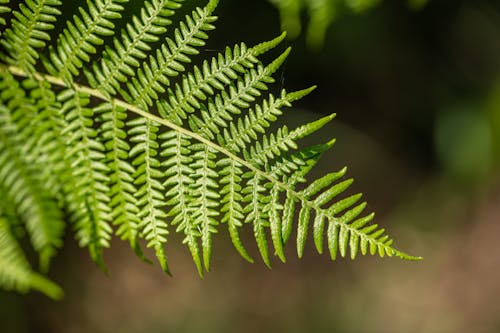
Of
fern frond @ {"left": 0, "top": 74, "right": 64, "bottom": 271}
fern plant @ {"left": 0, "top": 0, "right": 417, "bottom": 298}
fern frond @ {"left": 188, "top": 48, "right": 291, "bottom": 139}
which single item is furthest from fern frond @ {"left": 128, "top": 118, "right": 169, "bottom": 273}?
fern frond @ {"left": 0, "top": 74, "right": 64, "bottom": 271}

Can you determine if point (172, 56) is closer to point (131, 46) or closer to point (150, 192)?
point (131, 46)

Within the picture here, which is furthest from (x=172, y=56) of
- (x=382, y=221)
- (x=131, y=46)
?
(x=382, y=221)

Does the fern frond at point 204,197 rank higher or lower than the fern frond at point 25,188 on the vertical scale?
higher

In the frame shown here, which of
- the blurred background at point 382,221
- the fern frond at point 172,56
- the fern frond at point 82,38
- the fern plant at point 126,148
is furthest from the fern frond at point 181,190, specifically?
the blurred background at point 382,221

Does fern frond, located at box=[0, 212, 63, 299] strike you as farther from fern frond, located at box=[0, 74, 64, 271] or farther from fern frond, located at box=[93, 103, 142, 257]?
fern frond, located at box=[93, 103, 142, 257]

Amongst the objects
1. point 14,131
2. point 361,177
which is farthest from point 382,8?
point 14,131

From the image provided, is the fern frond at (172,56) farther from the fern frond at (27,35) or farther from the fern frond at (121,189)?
the fern frond at (27,35)
